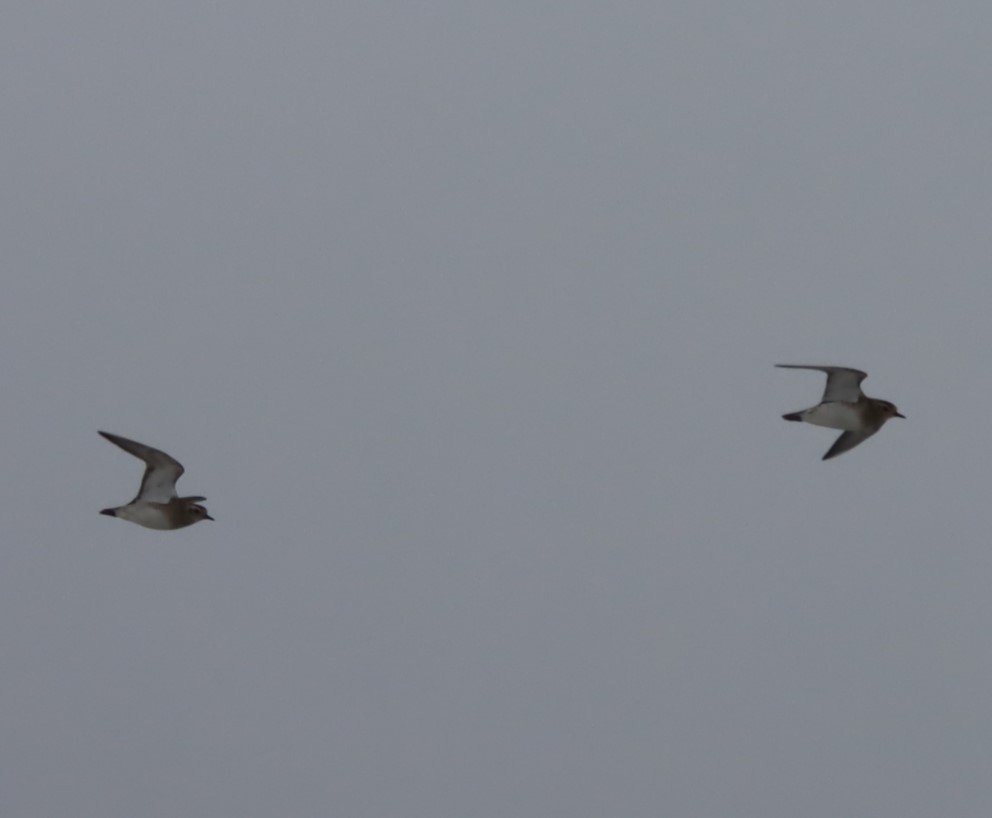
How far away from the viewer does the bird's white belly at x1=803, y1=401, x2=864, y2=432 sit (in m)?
28.0

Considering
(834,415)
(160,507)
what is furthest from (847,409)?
(160,507)

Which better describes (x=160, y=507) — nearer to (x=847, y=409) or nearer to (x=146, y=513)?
(x=146, y=513)

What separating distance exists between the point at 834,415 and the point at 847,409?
0.72 feet

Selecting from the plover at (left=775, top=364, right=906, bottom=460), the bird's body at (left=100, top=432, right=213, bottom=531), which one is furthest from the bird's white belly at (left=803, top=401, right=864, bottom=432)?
the bird's body at (left=100, top=432, right=213, bottom=531)

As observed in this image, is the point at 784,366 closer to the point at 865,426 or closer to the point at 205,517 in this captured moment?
the point at 865,426

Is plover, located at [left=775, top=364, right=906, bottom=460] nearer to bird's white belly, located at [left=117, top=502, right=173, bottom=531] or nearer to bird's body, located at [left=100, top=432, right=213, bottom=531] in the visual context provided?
bird's body, located at [left=100, top=432, right=213, bottom=531]

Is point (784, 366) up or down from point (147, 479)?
up

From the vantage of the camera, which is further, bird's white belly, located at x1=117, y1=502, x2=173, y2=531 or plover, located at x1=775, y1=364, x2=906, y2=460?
plover, located at x1=775, y1=364, x2=906, y2=460

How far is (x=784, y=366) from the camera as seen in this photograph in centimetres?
2373

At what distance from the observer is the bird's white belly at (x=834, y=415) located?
2800 cm

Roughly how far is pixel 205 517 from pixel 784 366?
9240mm

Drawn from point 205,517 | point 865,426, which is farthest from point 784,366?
point 205,517

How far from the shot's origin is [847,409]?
92.2 ft

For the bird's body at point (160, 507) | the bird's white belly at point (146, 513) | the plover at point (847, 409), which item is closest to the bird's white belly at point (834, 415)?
the plover at point (847, 409)
